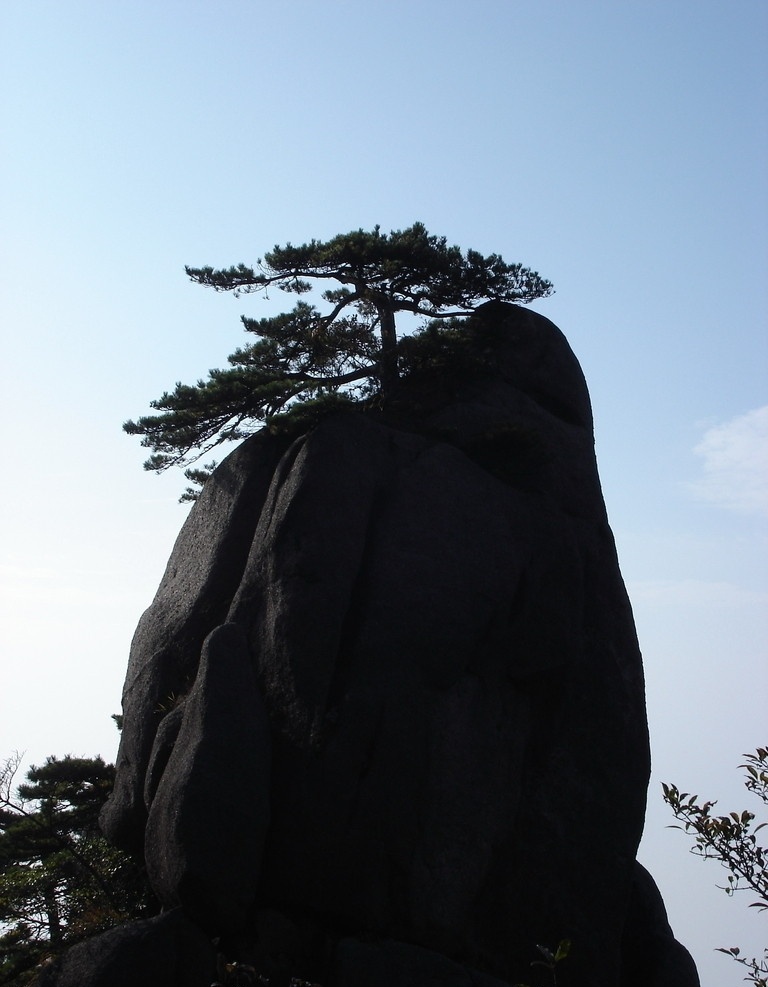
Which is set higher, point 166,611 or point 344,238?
point 344,238

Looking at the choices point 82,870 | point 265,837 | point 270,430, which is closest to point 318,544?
point 270,430

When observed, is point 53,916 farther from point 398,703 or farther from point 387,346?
point 387,346

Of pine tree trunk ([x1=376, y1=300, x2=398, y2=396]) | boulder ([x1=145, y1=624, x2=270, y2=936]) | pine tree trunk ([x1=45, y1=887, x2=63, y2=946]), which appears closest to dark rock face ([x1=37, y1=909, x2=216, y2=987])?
boulder ([x1=145, y1=624, x2=270, y2=936])

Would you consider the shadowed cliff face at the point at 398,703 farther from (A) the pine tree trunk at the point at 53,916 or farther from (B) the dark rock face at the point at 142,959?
(A) the pine tree trunk at the point at 53,916

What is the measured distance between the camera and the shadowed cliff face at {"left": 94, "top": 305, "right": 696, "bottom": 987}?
14070mm

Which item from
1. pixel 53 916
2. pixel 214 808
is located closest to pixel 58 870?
pixel 53 916

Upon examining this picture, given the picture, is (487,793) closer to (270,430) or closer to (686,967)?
(686,967)

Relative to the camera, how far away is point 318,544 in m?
15.5

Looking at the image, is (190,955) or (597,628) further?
(597,628)

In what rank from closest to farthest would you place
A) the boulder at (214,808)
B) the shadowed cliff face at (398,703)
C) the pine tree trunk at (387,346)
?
the boulder at (214,808)
the shadowed cliff face at (398,703)
the pine tree trunk at (387,346)

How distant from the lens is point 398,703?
14.7 meters

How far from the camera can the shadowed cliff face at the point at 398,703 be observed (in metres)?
14.1

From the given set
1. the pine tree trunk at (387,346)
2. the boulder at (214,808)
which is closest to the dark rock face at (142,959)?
the boulder at (214,808)

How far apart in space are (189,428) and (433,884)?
350 inches
